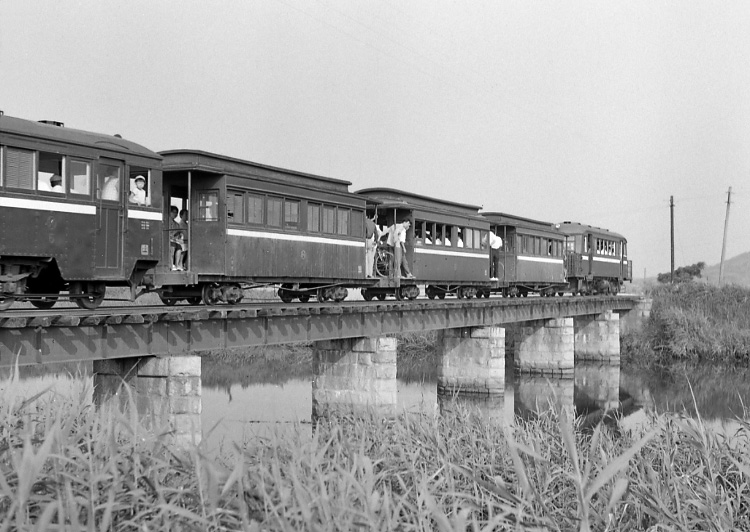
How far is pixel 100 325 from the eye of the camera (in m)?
13.1

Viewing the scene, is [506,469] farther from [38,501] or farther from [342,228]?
[342,228]

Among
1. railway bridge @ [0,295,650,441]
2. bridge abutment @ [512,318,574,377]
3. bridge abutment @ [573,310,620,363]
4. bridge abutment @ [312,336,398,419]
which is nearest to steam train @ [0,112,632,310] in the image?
railway bridge @ [0,295,650,441]

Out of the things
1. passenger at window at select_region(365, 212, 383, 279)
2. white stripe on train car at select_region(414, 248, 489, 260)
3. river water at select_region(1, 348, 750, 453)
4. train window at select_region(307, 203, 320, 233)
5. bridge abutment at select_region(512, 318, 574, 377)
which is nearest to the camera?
train window at select_region(307, 203, 320, 233)

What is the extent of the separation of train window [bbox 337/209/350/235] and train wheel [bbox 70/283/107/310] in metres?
7.78

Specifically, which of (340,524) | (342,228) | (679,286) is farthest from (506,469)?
(679,286)

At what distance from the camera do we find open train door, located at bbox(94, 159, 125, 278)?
1363cm

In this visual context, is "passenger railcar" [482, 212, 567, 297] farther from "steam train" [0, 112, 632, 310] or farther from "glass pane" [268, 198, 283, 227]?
"glass pane" [268, 198, 283, 227]

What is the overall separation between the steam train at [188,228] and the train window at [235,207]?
0.08 feet

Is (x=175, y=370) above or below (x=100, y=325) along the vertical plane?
below

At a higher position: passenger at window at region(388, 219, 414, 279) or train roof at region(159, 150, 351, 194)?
train roof at region(159, 150, 351, 194)

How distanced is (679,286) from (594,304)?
15656 millimetres

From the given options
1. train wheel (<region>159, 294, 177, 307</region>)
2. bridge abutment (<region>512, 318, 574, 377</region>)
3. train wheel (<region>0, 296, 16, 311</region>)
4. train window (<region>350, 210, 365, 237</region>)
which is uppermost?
train window (<region>350, 210, 365, 237</region>)

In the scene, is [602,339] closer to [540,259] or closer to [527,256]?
[540,259]

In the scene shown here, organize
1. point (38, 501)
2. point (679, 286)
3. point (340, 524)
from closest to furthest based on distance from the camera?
point (340, 524) < point (38, 501) < point (679, 286)
